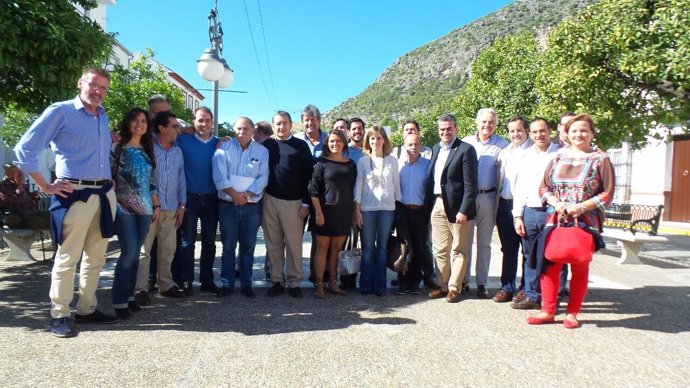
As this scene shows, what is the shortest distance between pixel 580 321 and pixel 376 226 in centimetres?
221

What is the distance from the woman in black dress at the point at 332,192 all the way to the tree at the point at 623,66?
212 inches

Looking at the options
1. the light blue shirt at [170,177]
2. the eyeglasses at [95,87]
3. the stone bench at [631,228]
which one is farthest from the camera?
the stone bench at [631,228]

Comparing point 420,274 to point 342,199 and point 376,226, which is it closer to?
point 376,226

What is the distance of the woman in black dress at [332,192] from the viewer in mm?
4863

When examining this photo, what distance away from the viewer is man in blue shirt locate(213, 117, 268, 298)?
482 centimetres

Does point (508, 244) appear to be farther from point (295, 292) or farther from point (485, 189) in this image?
point (295, 292)

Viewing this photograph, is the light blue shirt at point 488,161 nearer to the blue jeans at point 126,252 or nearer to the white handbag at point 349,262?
the white handbag at point 349,262

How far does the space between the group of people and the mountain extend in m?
73.9

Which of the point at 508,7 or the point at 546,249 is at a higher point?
the point at 508,7

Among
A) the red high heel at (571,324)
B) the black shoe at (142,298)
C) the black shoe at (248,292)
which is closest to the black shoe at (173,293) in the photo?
→ the black shoe at (142,298)

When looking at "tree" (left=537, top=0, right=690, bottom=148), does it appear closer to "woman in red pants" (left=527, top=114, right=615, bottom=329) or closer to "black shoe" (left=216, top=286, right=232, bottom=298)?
"woman in red pants" (left=527, top=114, right=615, bottom=329)

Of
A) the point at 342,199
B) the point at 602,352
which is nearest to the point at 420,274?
the point at 342,199

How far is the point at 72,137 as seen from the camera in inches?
144

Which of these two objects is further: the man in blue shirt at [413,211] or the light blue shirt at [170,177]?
the man in blue shirt at [413,211]
